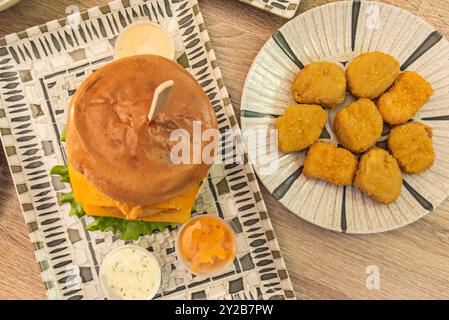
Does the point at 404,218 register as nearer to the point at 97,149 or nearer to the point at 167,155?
the point at 167,155

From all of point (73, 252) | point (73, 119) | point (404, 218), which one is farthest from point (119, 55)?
point (404, 218)

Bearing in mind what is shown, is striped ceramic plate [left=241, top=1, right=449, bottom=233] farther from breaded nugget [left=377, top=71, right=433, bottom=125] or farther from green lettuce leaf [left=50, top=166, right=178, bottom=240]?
green lettuce leaf [left=50, top=166, right=178, bottom=240]

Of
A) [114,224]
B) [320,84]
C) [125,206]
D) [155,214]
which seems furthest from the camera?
[320,84]

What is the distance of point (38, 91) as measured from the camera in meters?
1.75

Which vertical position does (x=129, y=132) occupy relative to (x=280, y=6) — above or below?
below

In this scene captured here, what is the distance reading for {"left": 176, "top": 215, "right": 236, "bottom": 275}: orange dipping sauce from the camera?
1.67m

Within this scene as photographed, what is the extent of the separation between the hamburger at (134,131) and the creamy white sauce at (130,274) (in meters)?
0.37

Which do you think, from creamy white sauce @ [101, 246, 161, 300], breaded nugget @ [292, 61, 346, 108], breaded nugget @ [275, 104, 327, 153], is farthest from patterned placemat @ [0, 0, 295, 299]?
breaded nugget @ [292, 61, 346, 108]

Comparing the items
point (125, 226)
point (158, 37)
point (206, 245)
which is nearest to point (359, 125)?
point (206, 245)

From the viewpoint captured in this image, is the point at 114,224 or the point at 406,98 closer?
the point at 114,224

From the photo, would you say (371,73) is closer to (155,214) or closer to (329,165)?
(329,165)

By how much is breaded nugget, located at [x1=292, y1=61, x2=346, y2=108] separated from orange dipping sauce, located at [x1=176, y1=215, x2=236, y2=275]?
0.56 meters

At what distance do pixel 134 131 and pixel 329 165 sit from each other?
0.78 meters

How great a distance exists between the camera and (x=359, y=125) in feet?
5.63
